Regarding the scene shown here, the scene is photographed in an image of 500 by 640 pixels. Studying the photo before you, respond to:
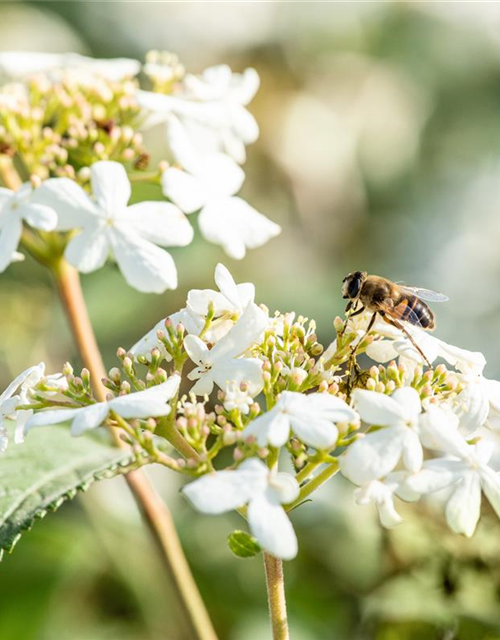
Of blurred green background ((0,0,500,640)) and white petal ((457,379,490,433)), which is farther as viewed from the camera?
blurred green background ((0,0,500,640))

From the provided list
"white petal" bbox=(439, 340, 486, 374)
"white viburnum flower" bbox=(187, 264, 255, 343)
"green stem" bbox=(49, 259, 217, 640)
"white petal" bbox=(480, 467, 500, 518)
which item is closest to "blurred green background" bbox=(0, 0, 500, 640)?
"green stem" bbox=(49, 259, 217, 640)

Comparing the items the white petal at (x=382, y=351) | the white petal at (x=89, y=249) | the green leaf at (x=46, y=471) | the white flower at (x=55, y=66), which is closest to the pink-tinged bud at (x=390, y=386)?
the white petal at (x=382, y=351)

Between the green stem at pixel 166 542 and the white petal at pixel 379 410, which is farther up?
the white petal at pixel 379 410

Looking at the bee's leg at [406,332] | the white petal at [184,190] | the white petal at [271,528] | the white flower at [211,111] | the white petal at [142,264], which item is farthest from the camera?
the white flower at [211,111]

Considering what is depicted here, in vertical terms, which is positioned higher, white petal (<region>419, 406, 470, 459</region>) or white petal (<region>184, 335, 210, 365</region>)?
white petal (<region>419, 406, 470, 459</region>)


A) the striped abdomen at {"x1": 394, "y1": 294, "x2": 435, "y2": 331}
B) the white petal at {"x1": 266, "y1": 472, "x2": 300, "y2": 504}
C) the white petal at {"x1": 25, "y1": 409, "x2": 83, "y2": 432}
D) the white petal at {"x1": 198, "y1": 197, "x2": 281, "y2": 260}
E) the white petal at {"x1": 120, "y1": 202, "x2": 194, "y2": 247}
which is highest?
the white petal at {"x1": 266, "y1": 472, "x2": 300, "y2": 504}

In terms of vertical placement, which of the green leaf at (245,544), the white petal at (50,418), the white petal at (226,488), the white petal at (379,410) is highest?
the white petal at (379,410)

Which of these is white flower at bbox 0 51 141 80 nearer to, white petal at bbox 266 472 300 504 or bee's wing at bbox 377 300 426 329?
bee's wing at bbox 377 300 426 329

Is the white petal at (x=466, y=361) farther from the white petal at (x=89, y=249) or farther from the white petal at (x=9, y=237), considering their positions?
the white petal at (x=9, y=237)

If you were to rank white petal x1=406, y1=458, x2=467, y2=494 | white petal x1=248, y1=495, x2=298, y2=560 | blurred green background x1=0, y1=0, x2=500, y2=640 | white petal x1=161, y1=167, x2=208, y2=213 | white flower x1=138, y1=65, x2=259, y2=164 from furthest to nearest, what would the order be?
blurred green background x1=0, y1=0, x2=500, y2=640 < white flower x1=138, y1=65, x2=259, y2=164 < white petal x1=161, y1=167, x2=208, y2=213 < white petal x1=406, y1=458, x2=467, y2=494 < white petal x1=248, y1=495, x2=298, y2=560
